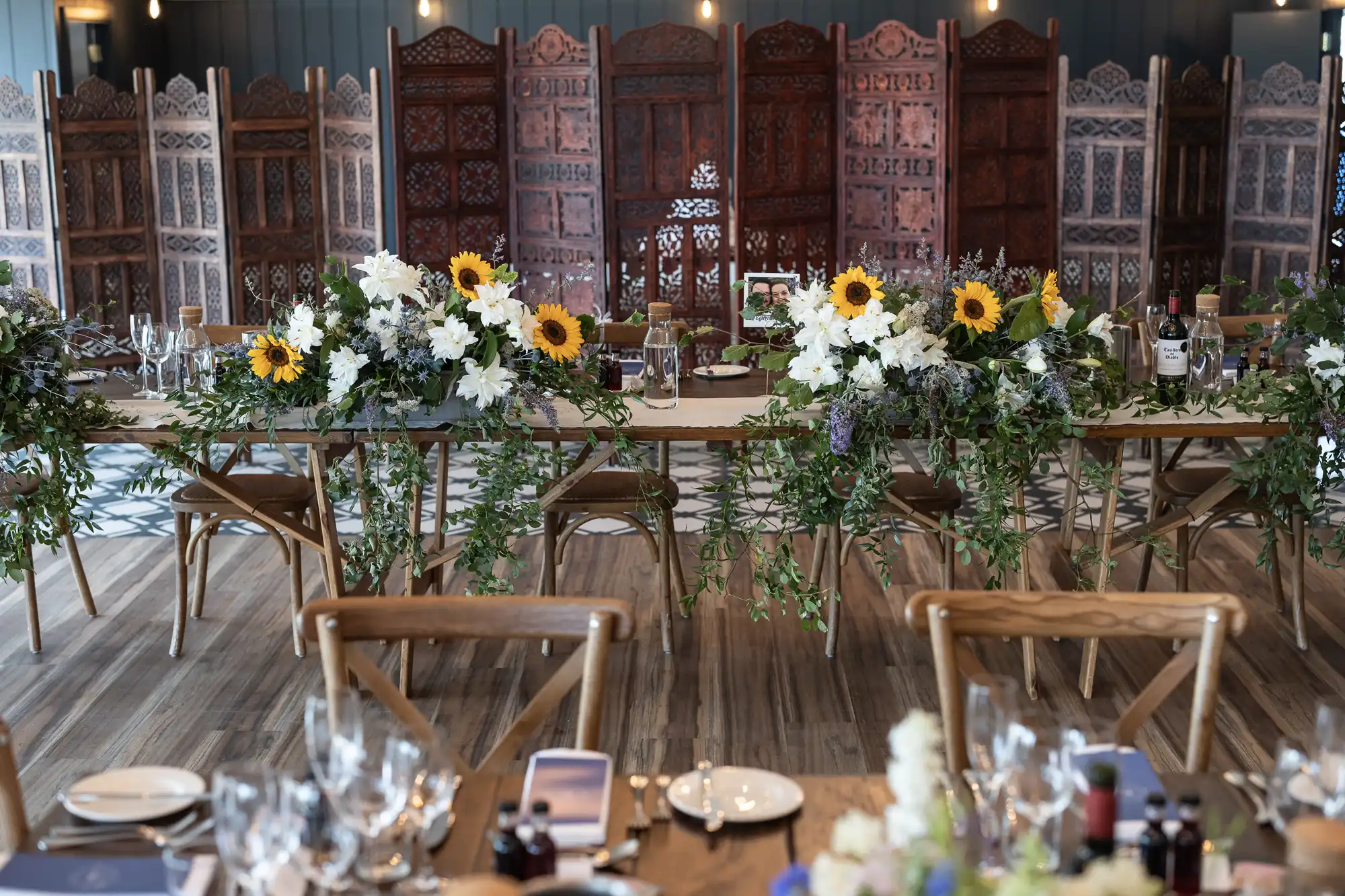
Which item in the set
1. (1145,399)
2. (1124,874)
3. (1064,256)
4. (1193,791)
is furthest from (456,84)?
(1124,874)

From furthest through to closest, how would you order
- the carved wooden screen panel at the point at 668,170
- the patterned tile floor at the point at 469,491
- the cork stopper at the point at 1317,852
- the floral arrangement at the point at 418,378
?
the carved wooden screen panel at the point at 668,170 → the patterned tile floor at the point at 469,491 → the floral arrangement at the point at 418,378 → the cork stopper at the point at 1317,852

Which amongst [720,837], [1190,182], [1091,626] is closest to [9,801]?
[720,837]

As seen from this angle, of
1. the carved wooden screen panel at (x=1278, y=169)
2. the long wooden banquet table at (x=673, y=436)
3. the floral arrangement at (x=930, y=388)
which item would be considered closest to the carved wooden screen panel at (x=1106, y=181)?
the carved wooden screen panel at (x=1278, y=169)

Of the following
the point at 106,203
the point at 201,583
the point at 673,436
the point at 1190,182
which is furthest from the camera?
the point at 1190,182

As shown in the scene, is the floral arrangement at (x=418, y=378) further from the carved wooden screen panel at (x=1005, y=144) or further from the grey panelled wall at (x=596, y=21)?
the grey panelled wall at (x=596, y=21)

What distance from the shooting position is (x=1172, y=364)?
380 centimetres

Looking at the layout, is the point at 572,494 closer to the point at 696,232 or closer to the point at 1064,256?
the point at 696,232

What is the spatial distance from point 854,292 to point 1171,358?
34.7 inches

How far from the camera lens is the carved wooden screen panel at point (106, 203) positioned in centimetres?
668

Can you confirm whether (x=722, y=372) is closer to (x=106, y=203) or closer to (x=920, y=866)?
(x=920, y=866)

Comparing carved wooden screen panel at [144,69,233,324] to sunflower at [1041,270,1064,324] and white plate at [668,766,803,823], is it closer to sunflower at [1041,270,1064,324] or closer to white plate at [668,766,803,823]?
sunflower at [1041,270,1064,324]

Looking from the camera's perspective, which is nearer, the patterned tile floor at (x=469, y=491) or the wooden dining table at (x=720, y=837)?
the wooden dining table at (x=720, y=837)

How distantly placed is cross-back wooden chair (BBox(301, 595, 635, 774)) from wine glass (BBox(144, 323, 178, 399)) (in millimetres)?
2034

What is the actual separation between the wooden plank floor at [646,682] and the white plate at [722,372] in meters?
0.75
